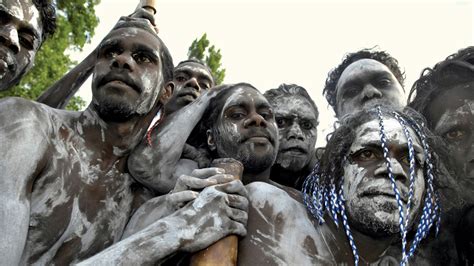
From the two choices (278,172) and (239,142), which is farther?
(278,172)

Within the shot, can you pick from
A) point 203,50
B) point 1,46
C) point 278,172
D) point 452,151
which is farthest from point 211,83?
point 203,50

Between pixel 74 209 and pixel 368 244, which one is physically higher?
pixel 368 244

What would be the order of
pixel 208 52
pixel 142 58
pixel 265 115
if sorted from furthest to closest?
pixel 208 52
pixel 265 115
pixel 142 58

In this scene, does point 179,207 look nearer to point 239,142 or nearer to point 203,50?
point 239,142

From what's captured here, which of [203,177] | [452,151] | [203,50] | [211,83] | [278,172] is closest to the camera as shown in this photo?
[203,177]

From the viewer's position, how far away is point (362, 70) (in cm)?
466

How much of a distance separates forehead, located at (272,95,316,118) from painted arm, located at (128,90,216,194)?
1.02m

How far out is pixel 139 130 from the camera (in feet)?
11.4

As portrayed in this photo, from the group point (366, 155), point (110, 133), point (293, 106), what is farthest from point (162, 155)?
point (293, 106)

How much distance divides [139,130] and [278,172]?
121 centimetres

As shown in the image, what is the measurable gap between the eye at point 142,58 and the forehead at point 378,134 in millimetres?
1418

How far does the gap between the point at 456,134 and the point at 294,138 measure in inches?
46.4

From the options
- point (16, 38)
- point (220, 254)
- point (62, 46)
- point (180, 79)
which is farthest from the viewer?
point (62, 46)

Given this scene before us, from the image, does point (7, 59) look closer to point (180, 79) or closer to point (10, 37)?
point (10, 37)
